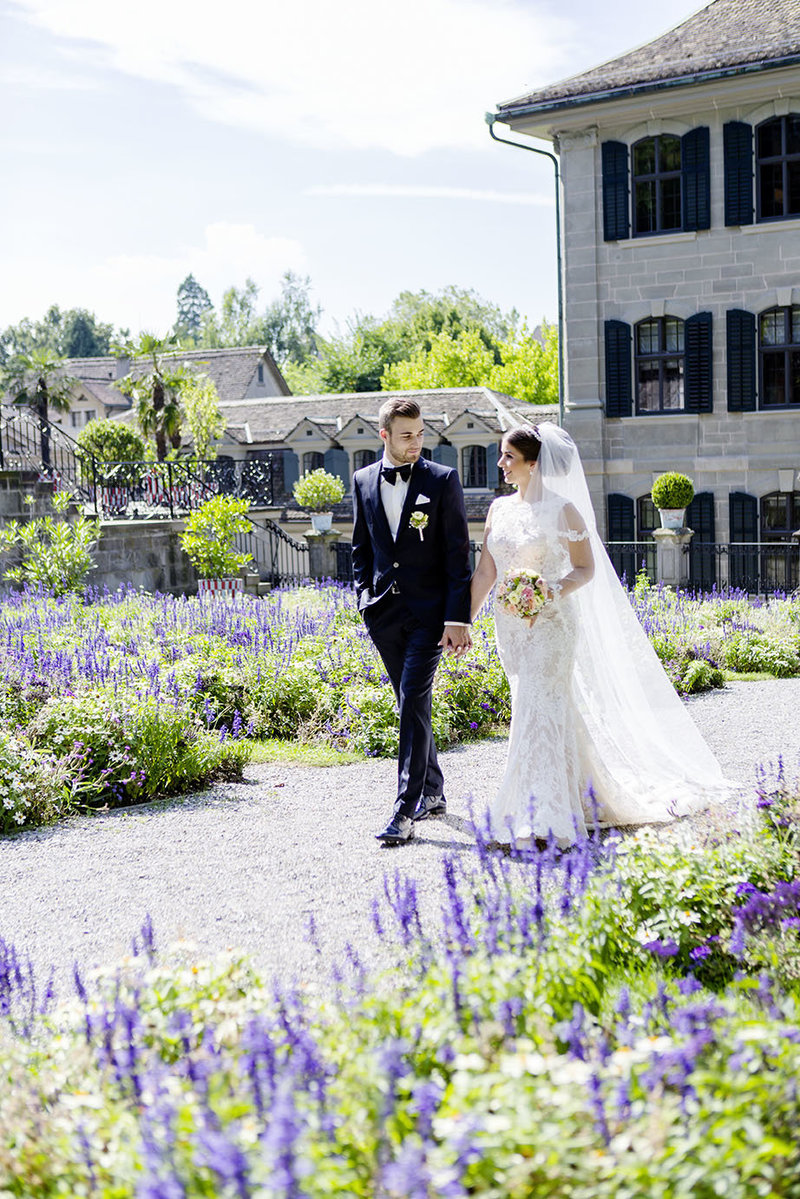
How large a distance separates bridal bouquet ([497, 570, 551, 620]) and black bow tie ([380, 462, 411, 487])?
2.43ft

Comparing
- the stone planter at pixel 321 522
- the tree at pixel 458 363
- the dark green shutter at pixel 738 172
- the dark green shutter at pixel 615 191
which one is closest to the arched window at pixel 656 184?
the dark green shutter at pixel 615 191

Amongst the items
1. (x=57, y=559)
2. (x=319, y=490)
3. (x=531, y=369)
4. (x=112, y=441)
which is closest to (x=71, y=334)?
(x=531, y=369)

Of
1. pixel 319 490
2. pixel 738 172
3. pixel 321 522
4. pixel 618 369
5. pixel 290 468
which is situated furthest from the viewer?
pixel 290 468

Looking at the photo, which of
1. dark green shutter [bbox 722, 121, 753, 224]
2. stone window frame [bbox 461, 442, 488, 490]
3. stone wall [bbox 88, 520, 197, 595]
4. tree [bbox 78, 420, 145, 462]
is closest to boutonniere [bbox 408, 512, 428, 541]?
stone wall [bbox 88, 520, 197, 595]

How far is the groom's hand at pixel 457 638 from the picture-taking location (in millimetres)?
5855

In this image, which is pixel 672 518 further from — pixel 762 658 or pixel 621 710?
pixel 621 710

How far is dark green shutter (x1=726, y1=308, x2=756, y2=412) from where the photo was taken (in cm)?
2181

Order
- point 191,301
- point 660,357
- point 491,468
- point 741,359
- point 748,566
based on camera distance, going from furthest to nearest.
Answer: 1. point 191,301
2. point 491,468
3. point 660,357
4. point 741,359
5. point 748,566

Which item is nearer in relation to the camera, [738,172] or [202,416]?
[738,172]

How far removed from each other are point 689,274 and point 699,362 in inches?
63.8

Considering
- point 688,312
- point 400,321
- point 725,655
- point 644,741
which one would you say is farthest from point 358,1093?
point 400,321

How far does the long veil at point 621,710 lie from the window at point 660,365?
54.6 feet

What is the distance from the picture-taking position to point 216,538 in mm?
17953

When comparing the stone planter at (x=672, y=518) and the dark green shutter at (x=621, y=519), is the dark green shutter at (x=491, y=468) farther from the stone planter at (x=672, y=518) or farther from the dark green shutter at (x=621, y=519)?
the stone planter at (x=672, y=518)
